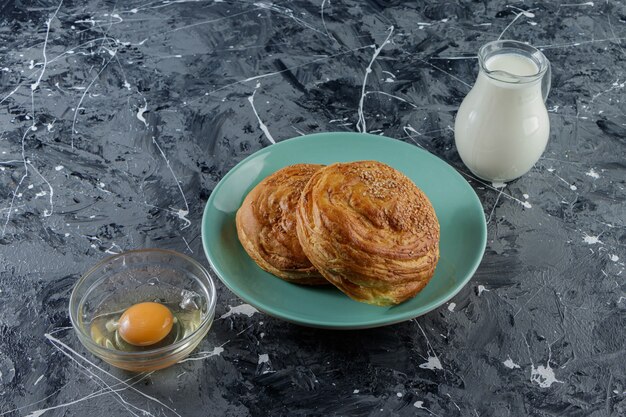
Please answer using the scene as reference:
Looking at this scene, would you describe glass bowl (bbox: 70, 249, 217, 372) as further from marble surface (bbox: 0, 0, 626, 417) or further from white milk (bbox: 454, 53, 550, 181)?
white milk (bbox: 454, 53, 550, 181)

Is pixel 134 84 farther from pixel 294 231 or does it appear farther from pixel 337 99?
pixel 294 231

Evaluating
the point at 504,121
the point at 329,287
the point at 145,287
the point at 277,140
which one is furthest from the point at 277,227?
the point at 504,121

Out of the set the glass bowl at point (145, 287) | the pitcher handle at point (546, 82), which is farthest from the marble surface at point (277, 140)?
the pitcher handle at point (546, 82)

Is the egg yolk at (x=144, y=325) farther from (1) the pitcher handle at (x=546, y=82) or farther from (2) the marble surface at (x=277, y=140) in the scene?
(1) the pitcher handle at (x=546, y=82)

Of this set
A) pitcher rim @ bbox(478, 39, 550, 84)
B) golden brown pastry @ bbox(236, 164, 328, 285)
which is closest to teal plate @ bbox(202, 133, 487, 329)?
golden brown pastry @ bbox(236, 164, 328, 285)

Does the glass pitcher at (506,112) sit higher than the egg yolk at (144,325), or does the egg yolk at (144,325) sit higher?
the glass pitcher at (506,112)

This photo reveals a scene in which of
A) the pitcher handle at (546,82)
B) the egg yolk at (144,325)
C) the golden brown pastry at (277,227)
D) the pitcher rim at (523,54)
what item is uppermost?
the pitcher rim at (523,54)

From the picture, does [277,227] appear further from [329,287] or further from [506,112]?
[506,112]
